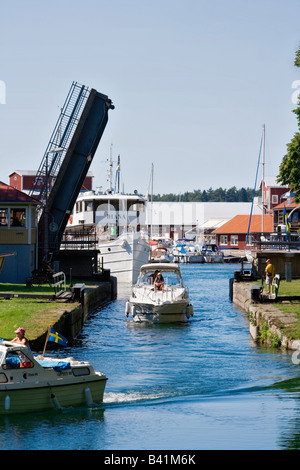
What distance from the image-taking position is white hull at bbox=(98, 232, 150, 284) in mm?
61875

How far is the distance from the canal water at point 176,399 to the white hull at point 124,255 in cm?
3068

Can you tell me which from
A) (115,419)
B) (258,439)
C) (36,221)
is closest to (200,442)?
(258,439)

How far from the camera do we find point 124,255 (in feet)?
205

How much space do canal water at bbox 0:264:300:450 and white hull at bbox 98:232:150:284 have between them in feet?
101

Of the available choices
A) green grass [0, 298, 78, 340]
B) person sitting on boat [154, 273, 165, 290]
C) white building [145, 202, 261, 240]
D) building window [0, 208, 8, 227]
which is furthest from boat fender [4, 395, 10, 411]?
white building [145, 202, 261, 240]

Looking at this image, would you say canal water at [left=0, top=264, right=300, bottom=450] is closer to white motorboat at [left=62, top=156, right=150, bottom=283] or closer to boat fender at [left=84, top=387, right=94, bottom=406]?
boat fender at [left=84, top=387, right=94, bottom=406]

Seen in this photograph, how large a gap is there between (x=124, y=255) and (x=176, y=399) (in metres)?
43.6

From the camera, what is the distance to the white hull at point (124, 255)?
6188cm

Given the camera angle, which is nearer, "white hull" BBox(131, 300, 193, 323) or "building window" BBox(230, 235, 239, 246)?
"white hull" BBox(131, 300, 193, 323)

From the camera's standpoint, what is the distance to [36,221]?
4338 cm

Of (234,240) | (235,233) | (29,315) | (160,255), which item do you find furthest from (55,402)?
(234,240)

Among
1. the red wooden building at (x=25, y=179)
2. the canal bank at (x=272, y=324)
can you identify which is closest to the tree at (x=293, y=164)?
the canal bank at (x=272, y=324)

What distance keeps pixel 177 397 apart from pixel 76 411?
321cm

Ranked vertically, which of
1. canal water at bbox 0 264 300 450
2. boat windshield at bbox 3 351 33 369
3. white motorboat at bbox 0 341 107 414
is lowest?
canal water at bbox 0 264 300 450
